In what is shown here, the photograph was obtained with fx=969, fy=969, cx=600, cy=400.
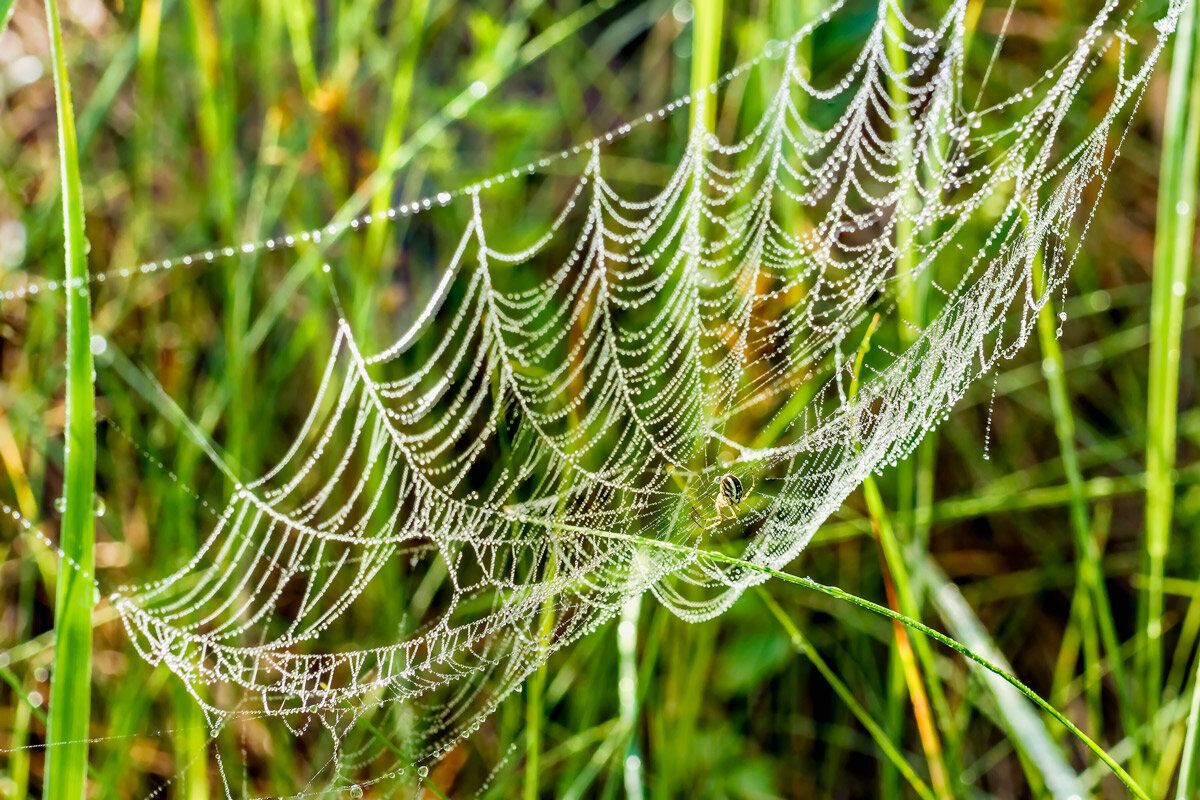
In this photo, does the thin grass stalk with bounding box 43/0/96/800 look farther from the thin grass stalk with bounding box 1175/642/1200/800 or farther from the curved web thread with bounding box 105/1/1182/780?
the thin grass stalk with bounding box 1175/642/1200/800

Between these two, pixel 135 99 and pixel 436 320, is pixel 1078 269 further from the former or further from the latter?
pixel 135 99

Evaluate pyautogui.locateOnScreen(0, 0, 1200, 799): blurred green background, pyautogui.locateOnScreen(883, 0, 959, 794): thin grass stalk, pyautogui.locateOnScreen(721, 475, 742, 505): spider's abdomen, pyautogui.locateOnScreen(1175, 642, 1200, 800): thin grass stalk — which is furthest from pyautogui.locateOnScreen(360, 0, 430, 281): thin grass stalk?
pyautogui.locateOnScreen(1175, 642, 1200, 800): thin grass stalk

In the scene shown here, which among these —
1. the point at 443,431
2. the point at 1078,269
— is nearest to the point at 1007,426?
the point at 1078,269

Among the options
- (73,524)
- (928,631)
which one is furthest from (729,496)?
(73,524)

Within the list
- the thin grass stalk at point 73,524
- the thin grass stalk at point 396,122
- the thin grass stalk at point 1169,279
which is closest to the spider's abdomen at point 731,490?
the thin grass stalk at point 1169,279

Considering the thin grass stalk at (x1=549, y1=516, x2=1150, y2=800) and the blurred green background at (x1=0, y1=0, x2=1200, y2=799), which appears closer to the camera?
the thin grass stalk at (x1=549, y1=516, x2=1150, y2=800)

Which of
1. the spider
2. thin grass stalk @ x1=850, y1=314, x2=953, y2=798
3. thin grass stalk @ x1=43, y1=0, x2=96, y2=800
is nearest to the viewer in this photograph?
thin grass stalk @ x1=43, y1=0, x2=96, y2=800
